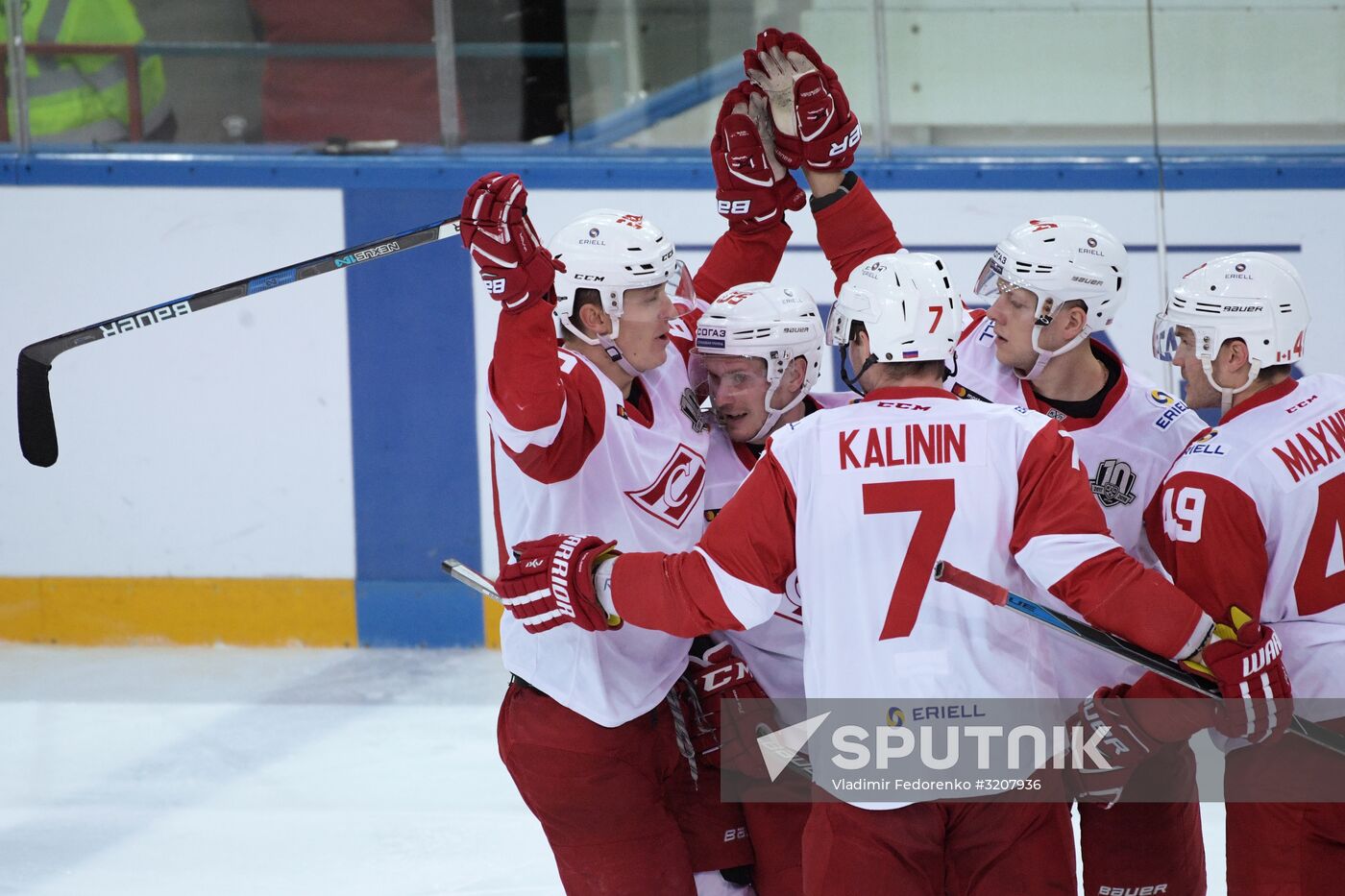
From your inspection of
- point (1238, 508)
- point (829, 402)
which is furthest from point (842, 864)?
point (829, 402)

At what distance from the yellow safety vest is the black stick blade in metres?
2.40

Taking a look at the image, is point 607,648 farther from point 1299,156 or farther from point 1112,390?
point 1299,156

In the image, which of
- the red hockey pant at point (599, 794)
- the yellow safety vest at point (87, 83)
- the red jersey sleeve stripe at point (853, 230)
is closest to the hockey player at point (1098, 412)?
the red jersey sleeve stripe at point (853, 230)

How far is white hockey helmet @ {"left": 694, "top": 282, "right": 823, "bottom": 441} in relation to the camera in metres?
2.78

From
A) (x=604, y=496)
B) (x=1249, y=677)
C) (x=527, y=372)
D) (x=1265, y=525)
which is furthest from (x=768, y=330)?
(x=1249, y=677)

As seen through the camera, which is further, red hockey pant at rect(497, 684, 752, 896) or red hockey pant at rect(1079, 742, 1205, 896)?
red hockey pant at rect(1079, 742, 1205, 896)

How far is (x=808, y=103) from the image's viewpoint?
10.1ft

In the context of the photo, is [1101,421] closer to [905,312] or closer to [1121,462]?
[1121,462]

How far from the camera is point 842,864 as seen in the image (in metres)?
2.35

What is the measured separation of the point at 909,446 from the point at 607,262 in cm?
72

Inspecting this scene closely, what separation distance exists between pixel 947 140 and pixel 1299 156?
1.16m

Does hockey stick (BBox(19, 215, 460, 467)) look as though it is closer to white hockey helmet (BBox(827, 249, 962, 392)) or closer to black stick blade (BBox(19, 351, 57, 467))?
black stick blade (BBox(19, 351, 57, 467))

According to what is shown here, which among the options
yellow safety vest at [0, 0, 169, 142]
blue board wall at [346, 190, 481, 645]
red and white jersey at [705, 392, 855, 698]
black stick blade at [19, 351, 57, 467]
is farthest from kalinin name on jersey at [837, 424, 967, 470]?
yellow safety vest at [0, 0, 169, 142]

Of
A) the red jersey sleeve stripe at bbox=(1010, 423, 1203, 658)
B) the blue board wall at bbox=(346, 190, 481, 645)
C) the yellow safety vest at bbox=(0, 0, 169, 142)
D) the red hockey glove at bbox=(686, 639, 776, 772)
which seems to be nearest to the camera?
the red jersey sleeve stripe at bbox=(1010, 423, 1203, 658)
